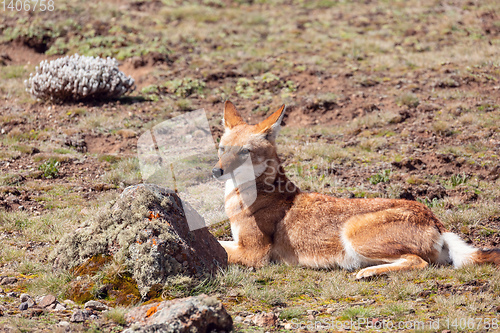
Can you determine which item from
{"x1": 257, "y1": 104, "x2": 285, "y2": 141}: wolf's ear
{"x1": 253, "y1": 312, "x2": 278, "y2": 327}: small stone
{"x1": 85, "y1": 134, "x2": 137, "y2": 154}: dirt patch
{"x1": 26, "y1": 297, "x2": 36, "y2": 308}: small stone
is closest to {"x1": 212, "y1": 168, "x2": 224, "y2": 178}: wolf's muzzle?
{"x1": 257, "y1": 104, "x2": 285, "y2": 141}: wolf's ear

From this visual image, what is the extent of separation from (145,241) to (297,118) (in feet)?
24.8

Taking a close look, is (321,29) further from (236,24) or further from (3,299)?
(3,299)

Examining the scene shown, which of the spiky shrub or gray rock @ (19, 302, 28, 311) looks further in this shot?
the spiky shrub

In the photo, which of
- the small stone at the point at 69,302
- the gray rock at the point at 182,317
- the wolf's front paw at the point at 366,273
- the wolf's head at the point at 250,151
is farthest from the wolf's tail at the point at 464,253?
the small stone at the point at 69,302

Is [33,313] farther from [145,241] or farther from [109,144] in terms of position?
[109,144]

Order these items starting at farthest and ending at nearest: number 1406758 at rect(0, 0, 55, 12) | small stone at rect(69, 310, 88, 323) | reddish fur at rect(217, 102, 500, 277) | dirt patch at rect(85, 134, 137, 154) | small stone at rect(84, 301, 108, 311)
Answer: number 1406758 at rect(0, 0, 55, 12)
dirt patch at rect(85, 134, 137, 154)
reddish fur at rect(217, 102, 500, 277)
small stone at rect(84, 301, 108, 311)
small stone at rect(69, 310, 88, 323)

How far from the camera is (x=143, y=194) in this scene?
4.73 meters

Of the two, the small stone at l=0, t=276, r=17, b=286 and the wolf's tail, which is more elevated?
the wolf's tail

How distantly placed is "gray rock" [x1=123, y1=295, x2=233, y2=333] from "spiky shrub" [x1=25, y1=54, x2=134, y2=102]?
865 centimetres

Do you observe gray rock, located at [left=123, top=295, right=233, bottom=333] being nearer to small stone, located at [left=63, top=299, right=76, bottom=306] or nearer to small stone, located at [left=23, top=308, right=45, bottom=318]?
small stone, located at [left=63, top=299, right=76, bottom=306]

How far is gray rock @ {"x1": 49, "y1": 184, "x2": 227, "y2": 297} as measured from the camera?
4.27 meters

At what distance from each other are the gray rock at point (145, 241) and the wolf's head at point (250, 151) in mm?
986

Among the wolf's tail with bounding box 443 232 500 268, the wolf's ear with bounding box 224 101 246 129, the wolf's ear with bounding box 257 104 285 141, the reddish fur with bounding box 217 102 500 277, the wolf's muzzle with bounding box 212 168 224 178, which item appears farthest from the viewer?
the wolf's ear with bounding box 224 101 246 129

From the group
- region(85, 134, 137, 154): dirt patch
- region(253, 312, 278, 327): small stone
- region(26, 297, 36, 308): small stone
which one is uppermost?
region(26, 297, 36, 308): small stone
